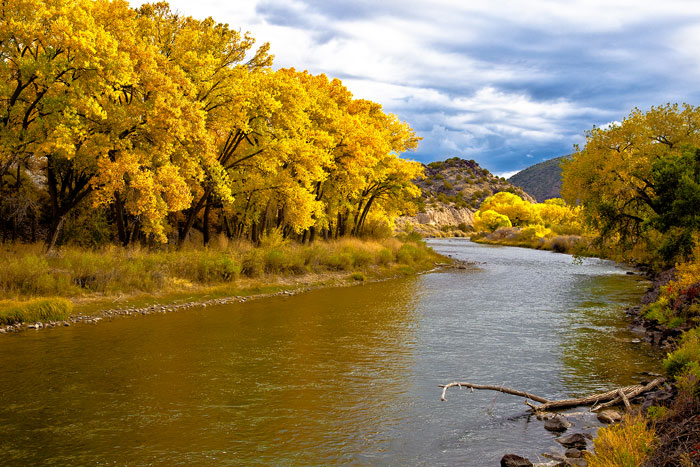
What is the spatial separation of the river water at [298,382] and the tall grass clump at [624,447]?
1.44 metres

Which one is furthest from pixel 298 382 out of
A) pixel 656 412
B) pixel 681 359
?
pixel 681 359

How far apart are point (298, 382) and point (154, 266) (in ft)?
46.4

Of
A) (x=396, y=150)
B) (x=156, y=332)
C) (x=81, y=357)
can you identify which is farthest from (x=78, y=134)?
(x=396, y=150)

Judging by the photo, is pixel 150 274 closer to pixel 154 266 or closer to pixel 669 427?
pixel 154 266

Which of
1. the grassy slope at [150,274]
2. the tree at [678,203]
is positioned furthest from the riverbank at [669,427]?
the grassy slope at [150,274]

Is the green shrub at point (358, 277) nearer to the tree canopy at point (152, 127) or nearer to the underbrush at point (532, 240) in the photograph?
the tree canopy at point (152, 127)

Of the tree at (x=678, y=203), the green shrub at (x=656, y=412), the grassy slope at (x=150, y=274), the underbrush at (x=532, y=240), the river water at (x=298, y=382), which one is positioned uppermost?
the tree at (x=678, y=203)

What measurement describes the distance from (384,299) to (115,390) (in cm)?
1663

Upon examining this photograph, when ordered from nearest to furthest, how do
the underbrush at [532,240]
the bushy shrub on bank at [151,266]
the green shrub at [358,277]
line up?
the bushy shrub on bank at [151,266], the green shrub at [358,277], the underbrush at [532,240]

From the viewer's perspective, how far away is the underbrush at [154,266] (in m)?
19.7

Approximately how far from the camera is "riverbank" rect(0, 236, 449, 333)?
61.1ft

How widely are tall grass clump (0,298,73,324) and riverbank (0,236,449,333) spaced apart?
25 mm

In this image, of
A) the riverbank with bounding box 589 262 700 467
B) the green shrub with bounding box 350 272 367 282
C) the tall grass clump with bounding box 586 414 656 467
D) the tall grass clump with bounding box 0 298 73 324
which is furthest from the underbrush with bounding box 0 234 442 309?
the riverbank with bounding box 589 262 700 467

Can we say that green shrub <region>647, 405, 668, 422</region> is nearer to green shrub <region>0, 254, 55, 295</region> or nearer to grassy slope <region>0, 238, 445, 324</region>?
grassy slope <region>0, 238, 445, 324</region>
